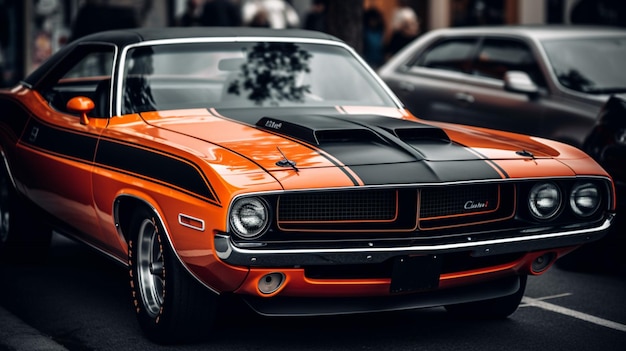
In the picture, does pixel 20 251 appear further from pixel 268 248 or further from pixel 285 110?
pixel 268 248

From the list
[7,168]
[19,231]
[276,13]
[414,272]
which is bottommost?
[19,231]

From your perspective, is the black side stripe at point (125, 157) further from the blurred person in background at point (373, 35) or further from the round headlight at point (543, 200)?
→ the blurred person in background at point (373, 35)

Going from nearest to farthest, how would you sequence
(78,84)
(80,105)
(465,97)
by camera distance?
(80,105) → (78,84) → (465,97)

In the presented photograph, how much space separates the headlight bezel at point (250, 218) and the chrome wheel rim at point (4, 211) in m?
2.86

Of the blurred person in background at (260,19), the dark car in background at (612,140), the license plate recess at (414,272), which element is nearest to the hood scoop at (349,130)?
the license plate recess at (414,272)

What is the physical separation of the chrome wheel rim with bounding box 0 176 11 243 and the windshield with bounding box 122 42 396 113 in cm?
144

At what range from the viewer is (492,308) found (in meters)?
5.95

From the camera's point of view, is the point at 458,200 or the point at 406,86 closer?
the point at 458,200

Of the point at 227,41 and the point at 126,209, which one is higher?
the point at 227,41

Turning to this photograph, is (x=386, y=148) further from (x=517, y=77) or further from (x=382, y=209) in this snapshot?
(x=517, y=77)

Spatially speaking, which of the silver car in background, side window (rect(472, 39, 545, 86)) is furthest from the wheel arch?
side window (rect(472, 39, 545, 86))

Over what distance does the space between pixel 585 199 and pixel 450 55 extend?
5.61 meters

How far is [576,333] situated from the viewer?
5.71 m

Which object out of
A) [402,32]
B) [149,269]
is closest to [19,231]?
[149,269]
